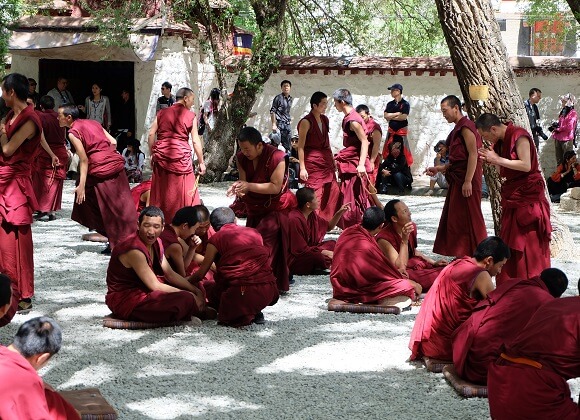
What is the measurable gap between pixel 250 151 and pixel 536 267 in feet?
7.17

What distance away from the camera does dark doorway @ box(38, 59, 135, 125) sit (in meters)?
16.7

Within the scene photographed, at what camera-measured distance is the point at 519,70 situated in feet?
50.5

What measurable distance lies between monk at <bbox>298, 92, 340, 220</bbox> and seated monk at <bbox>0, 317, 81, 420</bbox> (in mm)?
6081

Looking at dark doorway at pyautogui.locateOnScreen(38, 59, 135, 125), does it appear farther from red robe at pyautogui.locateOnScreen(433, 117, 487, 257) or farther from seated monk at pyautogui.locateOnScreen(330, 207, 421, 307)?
seated monk at pyautogui.locateOnScreen(330, 207, 421, 307)

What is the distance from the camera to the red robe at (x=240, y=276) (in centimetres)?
616

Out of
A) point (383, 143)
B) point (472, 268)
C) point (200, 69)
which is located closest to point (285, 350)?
point (472, 268)

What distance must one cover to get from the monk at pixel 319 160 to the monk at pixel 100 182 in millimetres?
2022

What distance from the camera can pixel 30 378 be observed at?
127 inches

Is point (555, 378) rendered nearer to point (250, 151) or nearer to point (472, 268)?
point (472, 268)

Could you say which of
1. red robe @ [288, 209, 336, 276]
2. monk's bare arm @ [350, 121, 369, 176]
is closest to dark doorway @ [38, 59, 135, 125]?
monk's bare arm @ [350, 121, 369, 176]

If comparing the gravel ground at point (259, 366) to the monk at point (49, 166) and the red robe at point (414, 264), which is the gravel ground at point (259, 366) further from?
the monk at point (49, 166)

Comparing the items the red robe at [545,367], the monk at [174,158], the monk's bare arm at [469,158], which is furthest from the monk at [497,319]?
the monk at [174,158]

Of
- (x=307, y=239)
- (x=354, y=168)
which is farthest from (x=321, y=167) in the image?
(x=307, y=239)

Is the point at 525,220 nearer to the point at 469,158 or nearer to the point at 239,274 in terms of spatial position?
the point at 469,158
